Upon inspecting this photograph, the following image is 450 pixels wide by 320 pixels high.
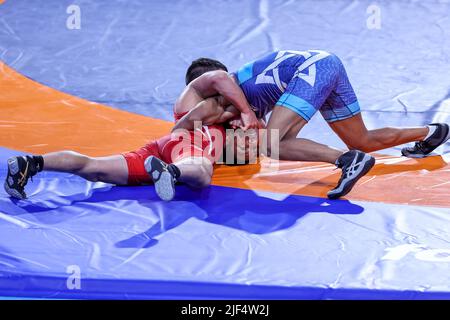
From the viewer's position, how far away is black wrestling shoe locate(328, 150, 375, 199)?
13.0 ft

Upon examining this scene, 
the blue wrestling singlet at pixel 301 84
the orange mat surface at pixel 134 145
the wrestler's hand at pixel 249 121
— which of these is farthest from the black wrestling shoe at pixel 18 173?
the blue wrestling singlet at pixel 301 84

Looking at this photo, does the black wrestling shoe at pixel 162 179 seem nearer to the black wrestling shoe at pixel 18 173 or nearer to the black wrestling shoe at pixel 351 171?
the black wrestling shoe at pixel 18 173

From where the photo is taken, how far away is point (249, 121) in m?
4.28

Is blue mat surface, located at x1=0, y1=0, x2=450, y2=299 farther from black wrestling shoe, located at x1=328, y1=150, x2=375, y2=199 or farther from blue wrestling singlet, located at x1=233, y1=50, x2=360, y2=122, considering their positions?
blue wrestling singlet, located at x1=233, y1=50, x2=360, y2=122

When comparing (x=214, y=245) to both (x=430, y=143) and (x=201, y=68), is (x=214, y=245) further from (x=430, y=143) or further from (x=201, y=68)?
(x=430, y=143)

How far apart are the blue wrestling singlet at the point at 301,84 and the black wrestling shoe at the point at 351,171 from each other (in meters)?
0.39

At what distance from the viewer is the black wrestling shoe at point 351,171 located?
3957 millimetres

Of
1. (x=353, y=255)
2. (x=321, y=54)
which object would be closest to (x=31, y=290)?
(x=353, y=255)

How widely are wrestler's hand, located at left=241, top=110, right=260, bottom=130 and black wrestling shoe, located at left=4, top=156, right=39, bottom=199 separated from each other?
1162 mm

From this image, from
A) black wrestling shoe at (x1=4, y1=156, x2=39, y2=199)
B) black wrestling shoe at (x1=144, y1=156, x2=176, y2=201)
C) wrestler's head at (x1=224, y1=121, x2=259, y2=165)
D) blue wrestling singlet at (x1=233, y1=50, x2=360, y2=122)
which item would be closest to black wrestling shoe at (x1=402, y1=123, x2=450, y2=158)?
blue wrestling singlet at (x1=233, y1=50, x2=360, y2=122)

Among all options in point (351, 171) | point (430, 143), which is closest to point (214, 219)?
point (351, 171)

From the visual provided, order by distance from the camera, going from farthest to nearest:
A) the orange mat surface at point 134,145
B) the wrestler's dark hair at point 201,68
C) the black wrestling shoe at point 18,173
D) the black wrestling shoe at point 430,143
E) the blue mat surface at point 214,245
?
1. the black wrestling shoe at point 430,143
2. the wrestler's dark hair at point 201,68
3. the orange mat surface at point 134,145
4. the black wrestling shoe at point 18,173
5. the blue mat surface at point 214,245

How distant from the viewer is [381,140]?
4.71 metres
